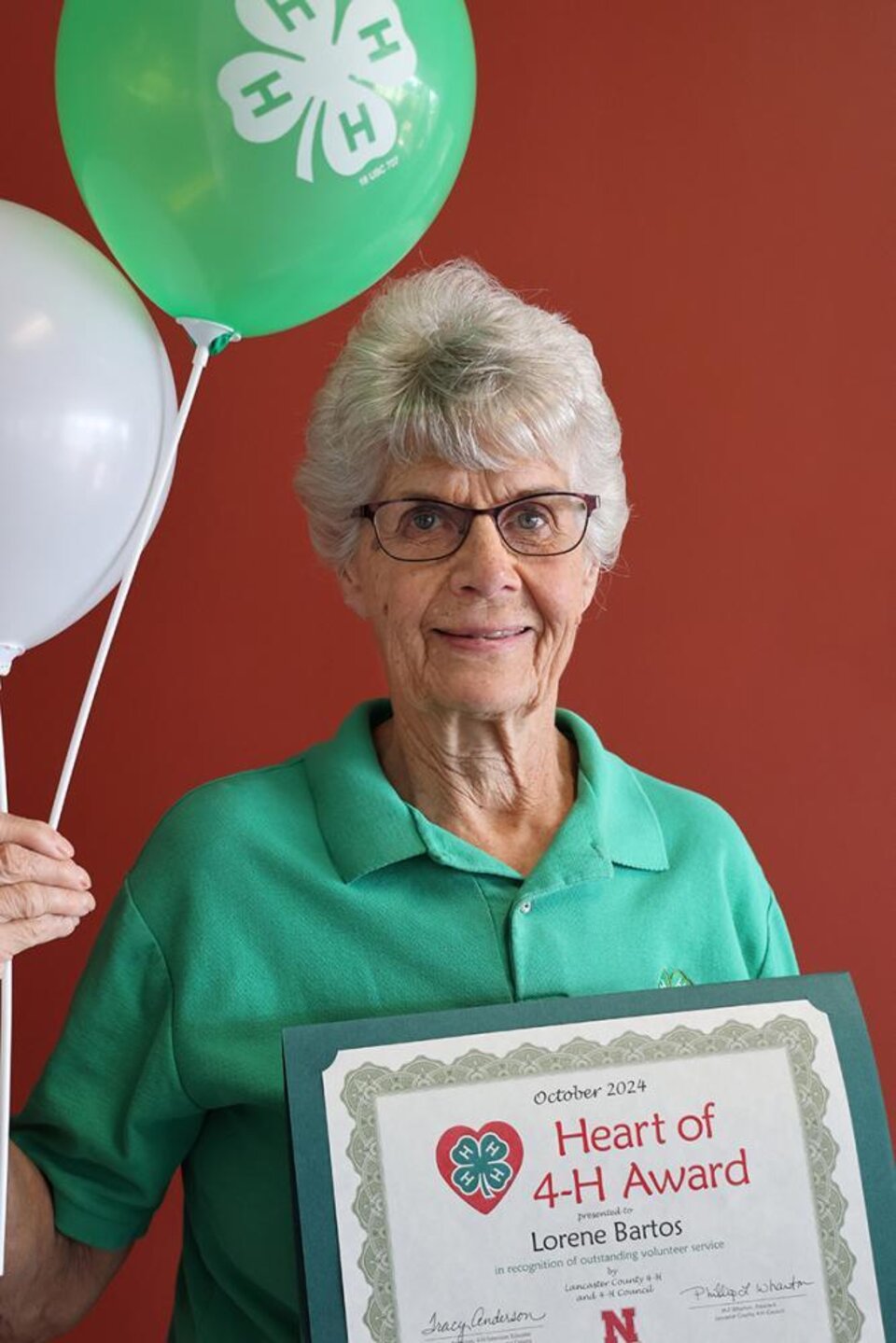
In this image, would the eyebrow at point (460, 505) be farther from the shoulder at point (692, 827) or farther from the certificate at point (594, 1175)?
the certificate at point (594, 1175)

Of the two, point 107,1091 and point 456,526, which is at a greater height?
point 456,526

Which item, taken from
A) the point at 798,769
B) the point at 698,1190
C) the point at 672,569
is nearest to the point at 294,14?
the point at 698,1190

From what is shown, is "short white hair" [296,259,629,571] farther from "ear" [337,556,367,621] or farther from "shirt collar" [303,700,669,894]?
"shirt collar" [303,700,669,894]

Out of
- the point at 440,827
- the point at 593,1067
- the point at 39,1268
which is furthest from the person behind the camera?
the point at 440,827

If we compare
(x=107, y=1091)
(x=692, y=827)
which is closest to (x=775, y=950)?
(x=692, y=827)

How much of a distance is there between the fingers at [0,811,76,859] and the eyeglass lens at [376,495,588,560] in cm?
46

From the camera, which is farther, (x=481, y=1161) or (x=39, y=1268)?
(x=39, y=1268)

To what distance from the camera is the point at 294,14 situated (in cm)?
112

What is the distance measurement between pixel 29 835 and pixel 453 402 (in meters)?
0.56

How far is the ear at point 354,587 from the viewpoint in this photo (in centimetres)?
150

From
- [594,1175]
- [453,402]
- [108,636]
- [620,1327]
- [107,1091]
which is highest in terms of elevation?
[453,402]

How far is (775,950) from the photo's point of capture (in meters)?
1.54

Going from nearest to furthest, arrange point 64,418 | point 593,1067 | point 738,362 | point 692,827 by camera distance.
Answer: point 64,418 < point 593,1067 < point 692,827 < point 738,362
